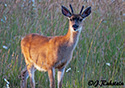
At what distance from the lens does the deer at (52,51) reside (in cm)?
468

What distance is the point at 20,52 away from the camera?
18.7 ft

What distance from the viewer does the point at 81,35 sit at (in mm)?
6051

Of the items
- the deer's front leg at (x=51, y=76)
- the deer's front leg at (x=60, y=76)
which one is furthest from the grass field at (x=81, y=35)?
the deer's front leg at (x=51, y=76)

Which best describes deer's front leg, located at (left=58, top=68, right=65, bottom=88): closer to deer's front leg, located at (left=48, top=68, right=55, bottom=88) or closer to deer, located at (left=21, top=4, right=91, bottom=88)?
deer, located at (left=21, top=4, right=91, bottom=88)

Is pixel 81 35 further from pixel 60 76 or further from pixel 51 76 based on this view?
pixel 51 76

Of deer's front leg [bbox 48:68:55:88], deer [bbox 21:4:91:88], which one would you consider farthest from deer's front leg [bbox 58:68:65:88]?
deer's front leg [bbox 48:68:55:88]

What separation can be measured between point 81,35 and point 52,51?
1.47 metres

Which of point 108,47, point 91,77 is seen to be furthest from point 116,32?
point 91,77

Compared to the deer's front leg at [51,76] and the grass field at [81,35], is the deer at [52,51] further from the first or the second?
the grass field at [81,35]

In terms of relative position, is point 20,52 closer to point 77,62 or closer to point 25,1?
point 77,62

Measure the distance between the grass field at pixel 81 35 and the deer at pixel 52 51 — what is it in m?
0.14

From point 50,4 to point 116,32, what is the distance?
1.75 m

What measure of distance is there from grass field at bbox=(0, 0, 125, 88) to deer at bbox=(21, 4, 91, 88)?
0.46ft

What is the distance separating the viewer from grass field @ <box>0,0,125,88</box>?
4891mm
